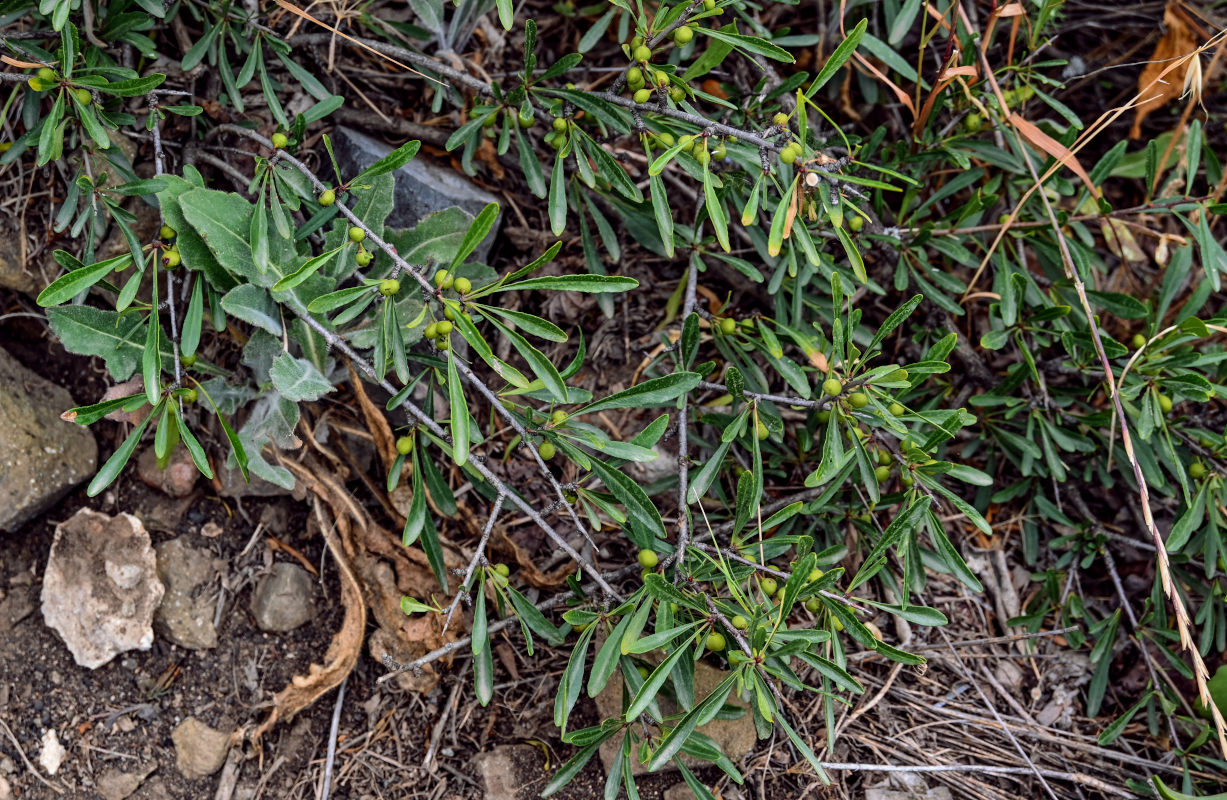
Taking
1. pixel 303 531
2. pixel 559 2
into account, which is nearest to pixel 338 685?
pixel 303 531

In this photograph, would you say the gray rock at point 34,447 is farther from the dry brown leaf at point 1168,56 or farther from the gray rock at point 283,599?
the dry brown leaf at point 1168,56

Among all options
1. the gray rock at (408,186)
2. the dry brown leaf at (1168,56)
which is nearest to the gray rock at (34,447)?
the gray rock at (408,186)

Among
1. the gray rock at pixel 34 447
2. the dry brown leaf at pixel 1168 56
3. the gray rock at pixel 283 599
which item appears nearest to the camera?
the gray rock at pixel 34 447

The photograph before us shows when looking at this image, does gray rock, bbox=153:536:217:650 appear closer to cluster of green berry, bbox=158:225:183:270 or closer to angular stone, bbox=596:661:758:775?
cluster of green berry, bbox=158:225:183:270

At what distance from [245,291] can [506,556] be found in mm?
899

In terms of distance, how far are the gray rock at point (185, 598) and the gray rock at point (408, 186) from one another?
1001 mm

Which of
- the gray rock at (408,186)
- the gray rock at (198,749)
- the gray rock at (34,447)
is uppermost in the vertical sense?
the gray rock at (408,186)

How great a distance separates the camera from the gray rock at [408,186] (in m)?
2.28

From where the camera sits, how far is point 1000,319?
236 cm

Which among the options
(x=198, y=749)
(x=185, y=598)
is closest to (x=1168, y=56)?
(x=185, y=598)

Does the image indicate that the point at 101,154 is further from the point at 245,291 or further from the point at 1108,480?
the point at 1108,480

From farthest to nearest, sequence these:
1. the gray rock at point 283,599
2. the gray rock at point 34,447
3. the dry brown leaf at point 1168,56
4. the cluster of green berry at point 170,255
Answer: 1. the dry brown leaf at point 1168,56
2. the gray rock at point 283,599
3. the gray rock at point 34,447
4. the cluster of green berry at point 170,255

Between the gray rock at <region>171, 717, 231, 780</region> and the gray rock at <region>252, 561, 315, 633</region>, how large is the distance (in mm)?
268

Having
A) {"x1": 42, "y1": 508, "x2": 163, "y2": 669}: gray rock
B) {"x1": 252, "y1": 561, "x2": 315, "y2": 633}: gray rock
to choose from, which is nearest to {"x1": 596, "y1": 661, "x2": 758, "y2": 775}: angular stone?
{"x1": 252, "y1": 561, "x2": 315, "y2": 633}: gray rock
